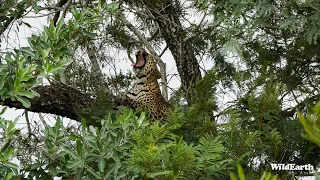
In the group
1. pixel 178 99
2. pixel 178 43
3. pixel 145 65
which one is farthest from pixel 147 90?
pixel 178 99

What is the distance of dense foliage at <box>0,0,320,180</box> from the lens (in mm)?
1223

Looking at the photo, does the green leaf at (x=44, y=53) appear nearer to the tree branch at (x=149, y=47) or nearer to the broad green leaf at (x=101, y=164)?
the broad green leaf at (x=101, y=164)

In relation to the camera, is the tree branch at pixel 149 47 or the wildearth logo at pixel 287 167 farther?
the tree branch at pixel 149 47

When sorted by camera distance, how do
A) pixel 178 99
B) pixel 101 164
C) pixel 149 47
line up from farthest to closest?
pixel 149 47
pixel 178 99
pixel 101 164

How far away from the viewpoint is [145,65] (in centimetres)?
314

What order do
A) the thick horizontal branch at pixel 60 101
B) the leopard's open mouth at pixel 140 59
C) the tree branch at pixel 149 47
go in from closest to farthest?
the thick horizontal branch at pixel 60 101 → the tree branch at pixel 149 47 → the leopard's open mouth at pixel 140 59

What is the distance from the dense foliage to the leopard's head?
0.31 feet

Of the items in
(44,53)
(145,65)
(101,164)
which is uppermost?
(145,65)

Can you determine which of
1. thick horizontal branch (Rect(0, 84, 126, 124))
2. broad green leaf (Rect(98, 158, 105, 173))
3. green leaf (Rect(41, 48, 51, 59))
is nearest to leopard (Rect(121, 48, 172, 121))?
thick horizontal branch (Rect(0, 84, 126, 124))

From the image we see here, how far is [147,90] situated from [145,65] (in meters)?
0.18

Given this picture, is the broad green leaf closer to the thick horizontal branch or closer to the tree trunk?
the thick horizontal branch

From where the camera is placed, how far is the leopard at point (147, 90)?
284 centimetres

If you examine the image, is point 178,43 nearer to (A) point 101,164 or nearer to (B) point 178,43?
(B) point 178,43

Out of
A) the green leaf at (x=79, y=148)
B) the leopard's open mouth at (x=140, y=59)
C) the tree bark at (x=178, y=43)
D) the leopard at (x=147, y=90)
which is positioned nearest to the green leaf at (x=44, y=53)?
the green leaf at (x=79, y=148)
